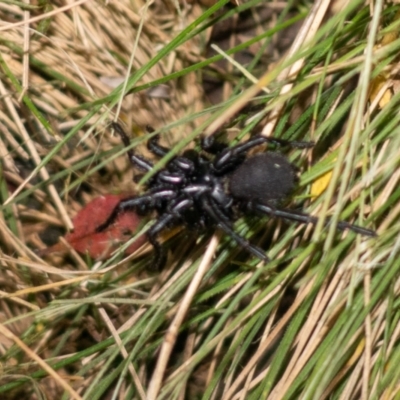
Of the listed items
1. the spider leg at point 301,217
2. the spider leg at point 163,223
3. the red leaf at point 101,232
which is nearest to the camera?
the spider leg at point 301,217

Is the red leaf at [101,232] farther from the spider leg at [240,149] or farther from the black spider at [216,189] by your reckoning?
the spider leg at [240,149]

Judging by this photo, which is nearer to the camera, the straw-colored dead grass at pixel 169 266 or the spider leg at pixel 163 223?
the straw-colored dead grass at pixel 169 266

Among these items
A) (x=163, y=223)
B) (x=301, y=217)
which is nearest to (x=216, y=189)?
(x=163, y=223)

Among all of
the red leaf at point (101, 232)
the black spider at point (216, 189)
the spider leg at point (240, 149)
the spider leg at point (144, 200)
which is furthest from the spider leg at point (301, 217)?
the red leaf at point (101, 232)

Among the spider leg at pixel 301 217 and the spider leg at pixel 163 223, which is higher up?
the spider leg at pixel 301 217

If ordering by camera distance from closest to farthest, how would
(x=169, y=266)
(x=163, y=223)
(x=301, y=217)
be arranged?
(x=301, y=217) → (x=163, y=223) → (x=169, y=266)

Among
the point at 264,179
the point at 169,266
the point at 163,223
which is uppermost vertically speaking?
the point at 264,179

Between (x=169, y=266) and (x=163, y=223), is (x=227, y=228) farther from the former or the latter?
(x=169, y=266)
